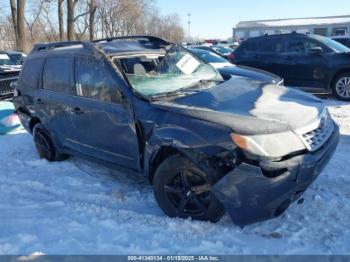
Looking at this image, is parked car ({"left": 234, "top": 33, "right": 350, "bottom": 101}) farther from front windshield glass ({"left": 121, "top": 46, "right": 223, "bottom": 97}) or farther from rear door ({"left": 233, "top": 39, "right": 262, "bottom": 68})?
front windshield glass ({"left": 121, "top": 46, "right": 223, "bottom": 97})

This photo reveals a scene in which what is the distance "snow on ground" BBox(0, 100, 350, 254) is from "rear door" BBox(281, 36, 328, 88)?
5.07 m

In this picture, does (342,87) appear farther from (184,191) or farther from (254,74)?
(184,191)

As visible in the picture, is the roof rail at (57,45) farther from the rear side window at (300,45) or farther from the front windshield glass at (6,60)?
the front windshield glass at (6,60)

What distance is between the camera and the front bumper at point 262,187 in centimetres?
298

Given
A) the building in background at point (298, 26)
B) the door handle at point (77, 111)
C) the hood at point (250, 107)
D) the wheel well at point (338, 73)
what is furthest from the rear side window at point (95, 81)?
the building in background at point (298, 26)

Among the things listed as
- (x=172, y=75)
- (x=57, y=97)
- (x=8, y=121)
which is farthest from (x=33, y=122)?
(x=172, y=75)

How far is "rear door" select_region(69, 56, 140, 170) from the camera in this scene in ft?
12.9

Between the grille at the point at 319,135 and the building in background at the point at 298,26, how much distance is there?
57411 mm

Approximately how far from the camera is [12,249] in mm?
3334

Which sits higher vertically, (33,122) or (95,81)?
(95,81)

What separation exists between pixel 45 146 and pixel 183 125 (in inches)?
119

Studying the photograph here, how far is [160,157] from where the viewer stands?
3.69m

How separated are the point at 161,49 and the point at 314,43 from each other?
6.30 metres

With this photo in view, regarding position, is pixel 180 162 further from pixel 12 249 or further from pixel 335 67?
pixel 335 67
